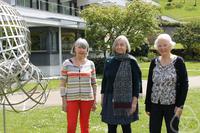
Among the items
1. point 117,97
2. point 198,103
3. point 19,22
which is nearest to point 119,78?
point 117,97

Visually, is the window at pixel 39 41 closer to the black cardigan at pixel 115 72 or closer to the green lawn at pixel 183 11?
the black cardigan at pixel 115 72

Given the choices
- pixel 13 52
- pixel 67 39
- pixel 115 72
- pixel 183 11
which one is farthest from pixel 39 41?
pixel 183 11

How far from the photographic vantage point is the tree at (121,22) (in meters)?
35.1

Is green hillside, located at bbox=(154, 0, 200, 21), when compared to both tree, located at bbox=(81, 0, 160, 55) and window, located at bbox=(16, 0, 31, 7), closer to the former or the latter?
tree, located at bbox=(81, 0, 160, 55)

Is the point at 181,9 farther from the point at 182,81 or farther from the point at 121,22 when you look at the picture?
the point at 182,81

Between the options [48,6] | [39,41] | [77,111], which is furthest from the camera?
[48,6]

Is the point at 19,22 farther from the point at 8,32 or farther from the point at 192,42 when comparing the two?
the point at 192,42

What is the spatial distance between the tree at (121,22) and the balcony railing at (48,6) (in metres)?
3.55

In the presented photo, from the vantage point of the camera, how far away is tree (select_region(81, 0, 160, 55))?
3509 cm

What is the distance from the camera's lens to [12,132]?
10.9 m

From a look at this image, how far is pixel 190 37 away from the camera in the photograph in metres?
53.5

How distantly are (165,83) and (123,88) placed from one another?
0.87 metres

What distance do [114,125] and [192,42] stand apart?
4682cm

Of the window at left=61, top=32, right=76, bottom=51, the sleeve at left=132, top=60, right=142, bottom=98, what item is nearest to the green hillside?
the window at left=61, top=32, right=76, bottom=51
